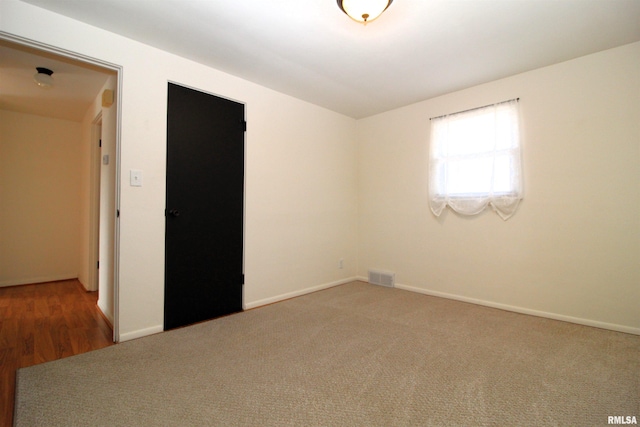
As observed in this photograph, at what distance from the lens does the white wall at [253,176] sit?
2.35 metres

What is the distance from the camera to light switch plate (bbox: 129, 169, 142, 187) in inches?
94.4

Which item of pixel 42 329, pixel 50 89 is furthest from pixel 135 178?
pixel 50 89

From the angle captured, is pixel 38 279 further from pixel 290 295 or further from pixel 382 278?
pixel 382 278

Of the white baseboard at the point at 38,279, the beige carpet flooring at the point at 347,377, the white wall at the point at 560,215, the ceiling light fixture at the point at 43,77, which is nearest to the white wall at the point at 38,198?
the white baseboard at the point at 38,279

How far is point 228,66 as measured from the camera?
2.88 meters

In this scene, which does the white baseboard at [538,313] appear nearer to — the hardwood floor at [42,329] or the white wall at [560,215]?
the white wall at [560,215]

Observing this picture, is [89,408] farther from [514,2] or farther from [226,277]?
[514,2]

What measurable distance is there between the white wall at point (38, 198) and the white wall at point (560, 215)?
5.17 meters

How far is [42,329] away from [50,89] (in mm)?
2588

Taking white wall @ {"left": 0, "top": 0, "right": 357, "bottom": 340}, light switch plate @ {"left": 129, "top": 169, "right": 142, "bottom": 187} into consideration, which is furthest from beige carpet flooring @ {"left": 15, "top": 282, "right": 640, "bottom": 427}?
light switch plate @ {"left": 129, "top": 169, "right": 142, "bottom": 187}

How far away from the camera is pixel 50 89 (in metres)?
3.28

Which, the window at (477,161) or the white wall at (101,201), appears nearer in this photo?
the white wall at (101,201)

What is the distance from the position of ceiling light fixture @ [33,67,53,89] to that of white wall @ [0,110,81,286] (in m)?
1.81

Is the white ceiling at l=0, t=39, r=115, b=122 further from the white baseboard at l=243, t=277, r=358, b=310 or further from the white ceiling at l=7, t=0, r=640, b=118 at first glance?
the white baseboard at l=243, t=277, r=358, b=310
